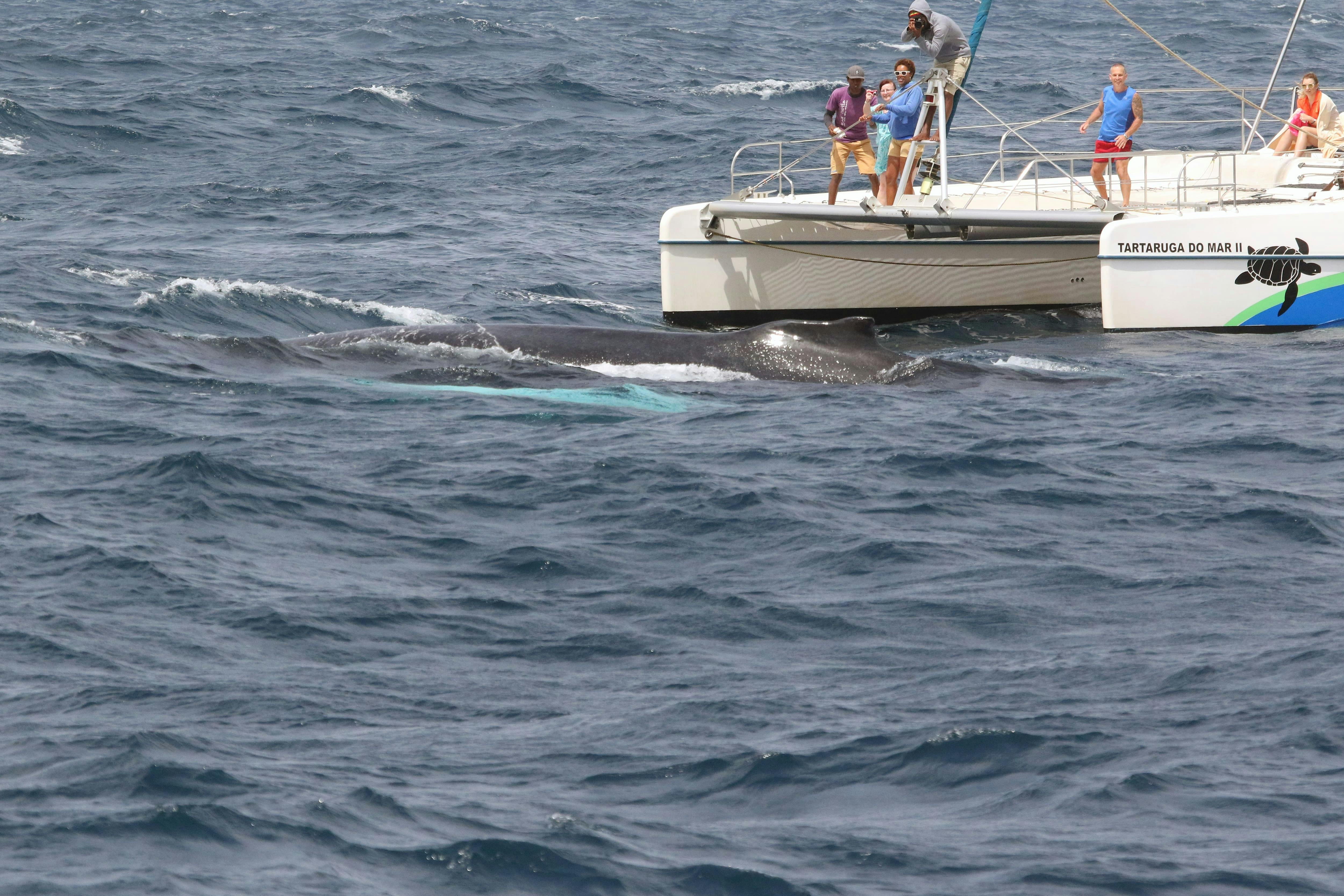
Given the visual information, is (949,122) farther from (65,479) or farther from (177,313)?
(65,479)

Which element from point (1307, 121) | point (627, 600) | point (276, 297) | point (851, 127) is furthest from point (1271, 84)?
point (627, 600)

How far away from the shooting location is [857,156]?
21.2m

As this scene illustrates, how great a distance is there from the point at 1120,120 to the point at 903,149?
2.50 metres

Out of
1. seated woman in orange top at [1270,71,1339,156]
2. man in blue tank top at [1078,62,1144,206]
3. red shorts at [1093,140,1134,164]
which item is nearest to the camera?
man in blue tank top at [1078,62,1144,206]

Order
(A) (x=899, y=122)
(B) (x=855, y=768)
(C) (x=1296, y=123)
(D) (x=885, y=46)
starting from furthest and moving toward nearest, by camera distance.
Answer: (D) (x=885, y=46), (C) (x=1296, y=123), (A) (x=899, y=122), (B) (x=855, y=768)

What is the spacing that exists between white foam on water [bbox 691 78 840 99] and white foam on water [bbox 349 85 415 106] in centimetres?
637

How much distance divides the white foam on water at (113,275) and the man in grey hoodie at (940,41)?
970cm

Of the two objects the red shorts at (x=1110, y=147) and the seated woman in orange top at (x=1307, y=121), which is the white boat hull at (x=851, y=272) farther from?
the seated woman in orange top at (x=1307, y=121)

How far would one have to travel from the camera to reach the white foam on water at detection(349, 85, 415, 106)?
3800 cm

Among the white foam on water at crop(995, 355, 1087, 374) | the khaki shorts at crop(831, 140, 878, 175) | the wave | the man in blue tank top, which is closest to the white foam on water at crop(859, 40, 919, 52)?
the man in blue tank top

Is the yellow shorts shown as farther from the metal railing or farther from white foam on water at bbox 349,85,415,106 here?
white foam on water at bbox 349,85,415,106

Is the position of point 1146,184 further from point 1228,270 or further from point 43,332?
point 43,332

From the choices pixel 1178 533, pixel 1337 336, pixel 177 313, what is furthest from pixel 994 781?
pixel 177 313

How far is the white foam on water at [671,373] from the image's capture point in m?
17.7
